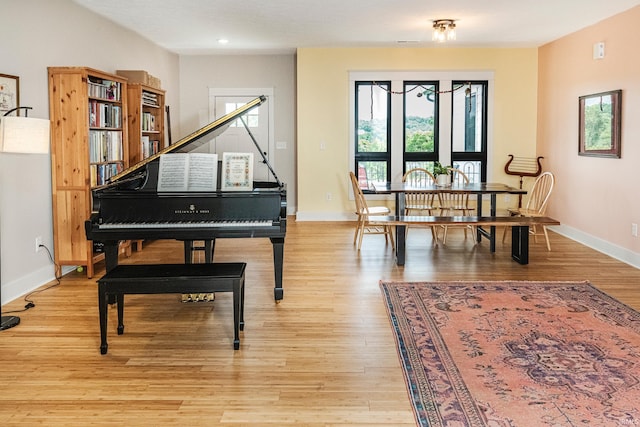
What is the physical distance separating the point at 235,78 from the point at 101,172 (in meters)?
4.09

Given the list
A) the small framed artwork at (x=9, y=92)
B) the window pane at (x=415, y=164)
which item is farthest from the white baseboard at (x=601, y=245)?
the small framed artwork at (x=9, y=92)

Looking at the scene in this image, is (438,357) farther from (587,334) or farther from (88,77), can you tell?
(88,77)

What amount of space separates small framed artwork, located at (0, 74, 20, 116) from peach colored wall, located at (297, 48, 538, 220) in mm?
4516

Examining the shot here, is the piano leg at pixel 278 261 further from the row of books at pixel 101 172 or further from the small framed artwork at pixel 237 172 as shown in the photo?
the row of books at pixel 101 172

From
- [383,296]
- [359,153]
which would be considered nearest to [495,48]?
[359,153]

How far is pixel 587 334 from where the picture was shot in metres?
3.56

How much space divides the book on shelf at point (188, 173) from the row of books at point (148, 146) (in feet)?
7.74

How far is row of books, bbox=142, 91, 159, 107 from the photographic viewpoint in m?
6.51

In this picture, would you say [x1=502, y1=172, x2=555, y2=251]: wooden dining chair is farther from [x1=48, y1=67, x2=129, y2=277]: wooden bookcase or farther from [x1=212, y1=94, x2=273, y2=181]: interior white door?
[x1=48, y1=67, x2=129, y2=277]: wooden bookcase

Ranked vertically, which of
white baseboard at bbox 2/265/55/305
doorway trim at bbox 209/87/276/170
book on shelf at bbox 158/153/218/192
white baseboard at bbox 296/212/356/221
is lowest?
white baseboard at bbox 2/265/55/305

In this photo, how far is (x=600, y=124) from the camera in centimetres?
626

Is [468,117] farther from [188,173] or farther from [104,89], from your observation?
[188,173]

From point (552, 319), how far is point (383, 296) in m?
1.23

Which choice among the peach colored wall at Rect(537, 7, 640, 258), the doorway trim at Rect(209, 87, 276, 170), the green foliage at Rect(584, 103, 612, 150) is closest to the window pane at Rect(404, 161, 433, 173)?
the peach colored wall at Rect(537, 7, 640, 258)
